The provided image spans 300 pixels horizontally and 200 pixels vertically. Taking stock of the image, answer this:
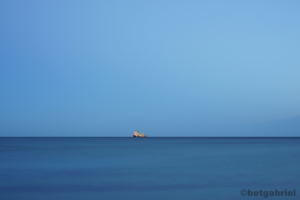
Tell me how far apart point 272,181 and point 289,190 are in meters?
3.12

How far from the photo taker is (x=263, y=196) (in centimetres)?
1356

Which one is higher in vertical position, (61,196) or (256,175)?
(256,175)

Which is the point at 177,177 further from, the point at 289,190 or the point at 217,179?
the point at 289,190

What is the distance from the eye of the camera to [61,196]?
14.2 metres

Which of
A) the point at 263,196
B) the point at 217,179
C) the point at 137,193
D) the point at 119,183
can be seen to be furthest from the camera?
the point at 217,179

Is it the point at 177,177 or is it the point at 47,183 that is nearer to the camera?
the point at 47,183

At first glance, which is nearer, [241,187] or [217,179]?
[241,187]

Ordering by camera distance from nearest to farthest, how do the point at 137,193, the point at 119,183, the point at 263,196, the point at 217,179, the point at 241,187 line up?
the point at 263,196 < the point at 137,193 < the point at 241,187 < the point at 119,183 < the point at 217,179

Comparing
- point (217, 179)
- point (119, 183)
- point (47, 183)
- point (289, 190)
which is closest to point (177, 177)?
point (217, 179)

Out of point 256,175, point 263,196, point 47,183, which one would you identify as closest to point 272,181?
point 256,175

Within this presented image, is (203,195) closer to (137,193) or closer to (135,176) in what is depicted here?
(137,193)

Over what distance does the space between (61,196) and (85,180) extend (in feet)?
15.1

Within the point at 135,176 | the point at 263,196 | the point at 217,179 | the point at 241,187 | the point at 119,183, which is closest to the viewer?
the point at 263,196

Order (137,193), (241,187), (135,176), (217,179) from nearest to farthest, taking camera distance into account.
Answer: (137,193)
(241,187)
(217,179)
(135,176)
